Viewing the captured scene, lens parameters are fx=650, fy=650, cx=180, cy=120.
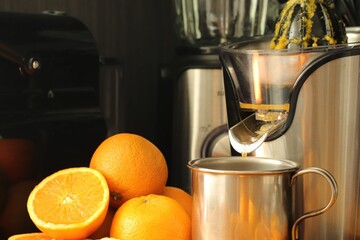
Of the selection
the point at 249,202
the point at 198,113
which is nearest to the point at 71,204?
the point at 249,202

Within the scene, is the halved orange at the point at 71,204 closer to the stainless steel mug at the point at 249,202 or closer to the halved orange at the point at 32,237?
the halved orange at the point at 32,237

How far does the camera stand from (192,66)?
41.3 inches

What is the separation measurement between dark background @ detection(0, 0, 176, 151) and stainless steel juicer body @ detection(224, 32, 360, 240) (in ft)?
1.33

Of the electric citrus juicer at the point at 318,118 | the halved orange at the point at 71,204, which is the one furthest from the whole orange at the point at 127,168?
the electric citrus juicer at the point at 318,118

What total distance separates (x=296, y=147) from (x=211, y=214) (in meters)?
0.13

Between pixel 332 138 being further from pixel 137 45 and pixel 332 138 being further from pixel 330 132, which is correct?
pixel 137 45

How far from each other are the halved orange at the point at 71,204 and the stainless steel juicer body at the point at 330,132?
8.9 inches

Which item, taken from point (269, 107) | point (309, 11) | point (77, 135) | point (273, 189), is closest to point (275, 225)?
point (273, 189)

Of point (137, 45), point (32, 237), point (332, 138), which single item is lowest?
point (32, 237)

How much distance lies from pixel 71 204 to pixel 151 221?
94mm

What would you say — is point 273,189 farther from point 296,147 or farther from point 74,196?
point 74,196

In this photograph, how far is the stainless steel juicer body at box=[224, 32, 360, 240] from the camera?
0.72 meters

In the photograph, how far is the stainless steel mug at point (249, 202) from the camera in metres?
0.66

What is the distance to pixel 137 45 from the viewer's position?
111 centimetres
